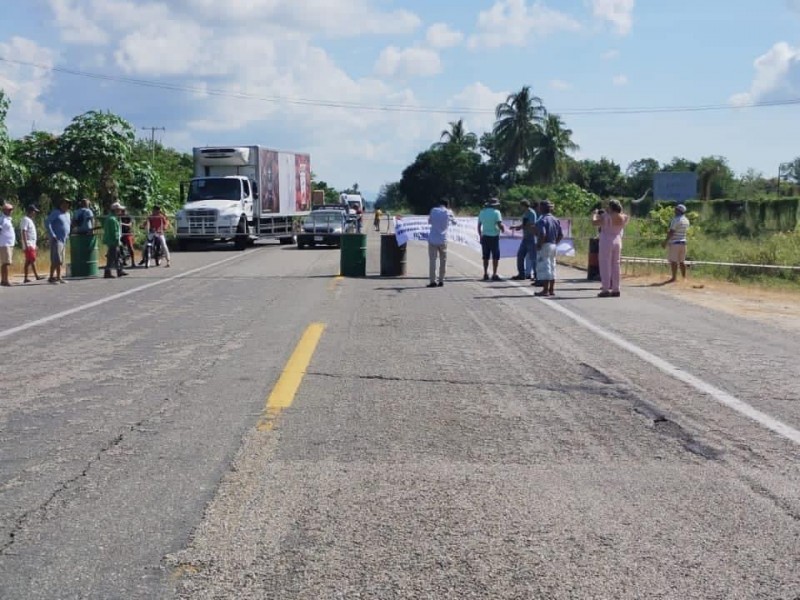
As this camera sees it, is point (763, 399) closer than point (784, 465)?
No

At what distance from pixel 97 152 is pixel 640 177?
8822cm

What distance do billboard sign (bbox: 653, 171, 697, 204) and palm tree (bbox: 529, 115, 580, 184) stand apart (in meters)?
18.0

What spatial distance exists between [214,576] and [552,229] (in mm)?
13936

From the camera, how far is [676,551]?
4.64 m

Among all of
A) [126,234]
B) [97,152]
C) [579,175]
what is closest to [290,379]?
[126,234]

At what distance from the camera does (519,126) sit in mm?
86812

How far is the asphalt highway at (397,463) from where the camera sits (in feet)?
14.4

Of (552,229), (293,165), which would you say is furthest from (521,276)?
(293,165)

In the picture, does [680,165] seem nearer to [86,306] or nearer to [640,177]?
[640,177]

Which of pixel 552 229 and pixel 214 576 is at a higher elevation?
pixel 552 229

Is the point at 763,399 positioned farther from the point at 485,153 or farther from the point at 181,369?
the point at 485,153

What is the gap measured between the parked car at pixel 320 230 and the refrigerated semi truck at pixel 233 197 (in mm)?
1423

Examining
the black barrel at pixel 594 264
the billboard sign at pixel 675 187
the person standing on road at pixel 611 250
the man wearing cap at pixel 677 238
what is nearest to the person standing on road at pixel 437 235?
the person standing on road at pixel 611 250

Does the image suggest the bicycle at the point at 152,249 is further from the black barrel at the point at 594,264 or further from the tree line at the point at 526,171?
the tree line at the point at 526,171
